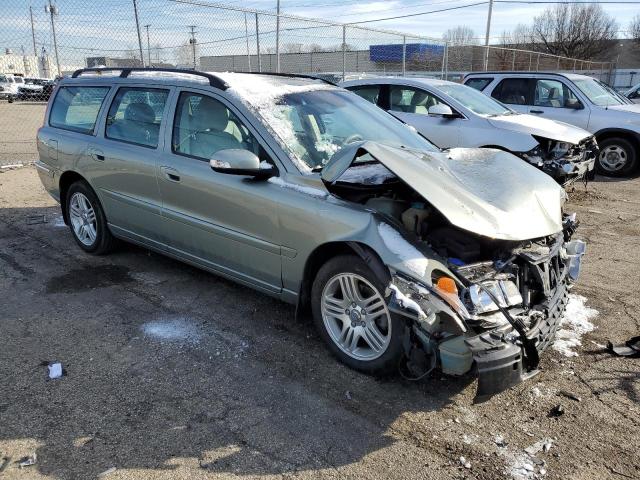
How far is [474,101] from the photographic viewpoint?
873 centimetres

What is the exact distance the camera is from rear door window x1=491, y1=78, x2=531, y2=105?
422 inches

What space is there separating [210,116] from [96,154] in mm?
1572

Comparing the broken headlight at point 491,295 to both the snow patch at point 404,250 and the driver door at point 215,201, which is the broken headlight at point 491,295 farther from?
the driver door at point 215,201

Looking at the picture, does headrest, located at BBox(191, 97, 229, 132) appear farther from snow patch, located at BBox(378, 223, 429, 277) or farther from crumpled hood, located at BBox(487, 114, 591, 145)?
crumpled hood, located at BBox(487, 114, 591, 145)

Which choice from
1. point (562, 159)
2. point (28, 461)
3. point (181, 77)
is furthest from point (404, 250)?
point (562, 159)

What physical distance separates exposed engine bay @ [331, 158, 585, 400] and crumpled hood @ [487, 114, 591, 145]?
489 centimetres

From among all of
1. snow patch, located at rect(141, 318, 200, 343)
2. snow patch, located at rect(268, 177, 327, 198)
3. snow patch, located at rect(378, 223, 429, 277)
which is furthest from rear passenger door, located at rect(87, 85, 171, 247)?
snow patch, located at rect(378, 223, 429, 277)

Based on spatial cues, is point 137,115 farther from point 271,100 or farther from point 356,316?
point 356,316

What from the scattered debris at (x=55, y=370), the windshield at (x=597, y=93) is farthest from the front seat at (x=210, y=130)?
the windshield at (x=597, y=93)

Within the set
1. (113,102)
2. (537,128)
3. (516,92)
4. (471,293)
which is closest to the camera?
(471,293)

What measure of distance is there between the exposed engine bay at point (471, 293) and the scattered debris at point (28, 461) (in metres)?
1.94

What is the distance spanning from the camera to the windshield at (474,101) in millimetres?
8492

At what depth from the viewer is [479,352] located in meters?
2.76

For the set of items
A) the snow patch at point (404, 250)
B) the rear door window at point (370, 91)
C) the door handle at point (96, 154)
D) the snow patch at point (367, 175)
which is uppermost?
the rear door window at point (370, 91)
